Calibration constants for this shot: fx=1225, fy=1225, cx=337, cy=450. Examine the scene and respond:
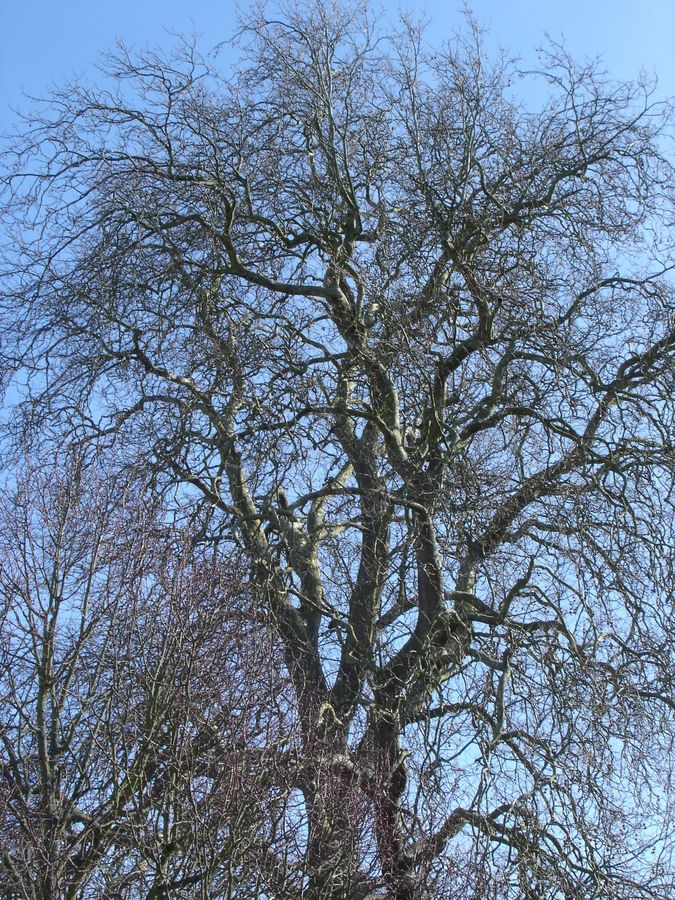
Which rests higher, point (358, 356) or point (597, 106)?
point (597, 106)

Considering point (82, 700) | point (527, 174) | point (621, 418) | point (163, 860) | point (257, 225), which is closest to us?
point (163, 860)

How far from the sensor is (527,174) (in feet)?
33.0

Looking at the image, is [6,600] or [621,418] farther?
[621,418]

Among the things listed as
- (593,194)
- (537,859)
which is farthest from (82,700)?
(593,194)

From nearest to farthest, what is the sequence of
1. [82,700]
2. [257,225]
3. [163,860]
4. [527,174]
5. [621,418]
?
1. [163,860]
2. [82,700]
3. [621,418]
4. [527,174]
5. [257,225]

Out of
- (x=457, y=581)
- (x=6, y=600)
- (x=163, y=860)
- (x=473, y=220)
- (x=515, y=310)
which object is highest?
(x=473, y=220)

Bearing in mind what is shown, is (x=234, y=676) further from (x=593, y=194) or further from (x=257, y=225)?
(x=593, y=194)

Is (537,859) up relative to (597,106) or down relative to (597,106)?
down

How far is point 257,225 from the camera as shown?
10.7 metres

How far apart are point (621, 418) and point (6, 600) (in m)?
4.67

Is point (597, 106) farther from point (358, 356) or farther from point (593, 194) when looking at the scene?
point (358, 356)

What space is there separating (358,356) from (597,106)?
3037 millimetres

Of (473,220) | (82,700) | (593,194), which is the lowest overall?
(82,700)

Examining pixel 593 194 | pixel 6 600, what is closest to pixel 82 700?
pixel 6 600
